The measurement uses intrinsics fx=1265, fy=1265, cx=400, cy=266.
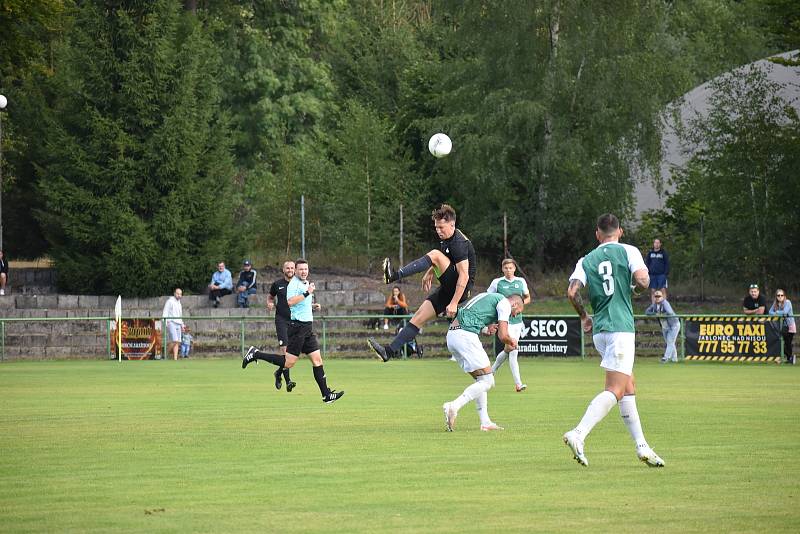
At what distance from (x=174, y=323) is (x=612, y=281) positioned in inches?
1085

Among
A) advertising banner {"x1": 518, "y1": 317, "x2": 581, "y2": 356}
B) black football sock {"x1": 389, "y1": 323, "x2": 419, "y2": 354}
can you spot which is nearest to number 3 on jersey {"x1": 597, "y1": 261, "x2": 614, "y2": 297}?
black football sock {"x1": 389, "y1": 323, "x2": 419, "y2": 354}

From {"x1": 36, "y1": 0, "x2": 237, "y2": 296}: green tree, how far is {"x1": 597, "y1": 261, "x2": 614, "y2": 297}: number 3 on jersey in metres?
31.6

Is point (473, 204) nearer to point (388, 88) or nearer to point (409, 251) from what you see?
point (409, 251)

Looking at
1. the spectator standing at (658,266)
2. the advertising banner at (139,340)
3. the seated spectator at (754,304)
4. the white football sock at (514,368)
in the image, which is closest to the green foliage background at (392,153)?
the advertising banner at (139,340)

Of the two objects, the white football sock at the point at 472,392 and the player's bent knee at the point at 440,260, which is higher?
the player's bent knee at the point at 440,260

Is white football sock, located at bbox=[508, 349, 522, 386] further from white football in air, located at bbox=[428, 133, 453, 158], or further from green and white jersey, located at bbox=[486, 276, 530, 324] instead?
white football in air, located at bbox=[428, 133, 453, 158]

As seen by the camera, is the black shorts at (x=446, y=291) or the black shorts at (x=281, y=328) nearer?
the black shorts at (x=446, y=291)

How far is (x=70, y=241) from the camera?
43.1 m

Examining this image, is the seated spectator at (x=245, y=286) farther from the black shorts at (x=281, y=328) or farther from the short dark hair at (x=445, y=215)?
the short dark hair at (x=445, y=215)

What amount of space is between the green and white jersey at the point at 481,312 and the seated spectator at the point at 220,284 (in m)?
26.2

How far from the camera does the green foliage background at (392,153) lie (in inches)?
1642

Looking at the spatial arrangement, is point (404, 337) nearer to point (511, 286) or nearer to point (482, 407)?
point (482, 407)

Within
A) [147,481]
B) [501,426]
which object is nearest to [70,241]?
[501,426]

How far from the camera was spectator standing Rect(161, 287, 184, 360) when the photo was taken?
122 feet
